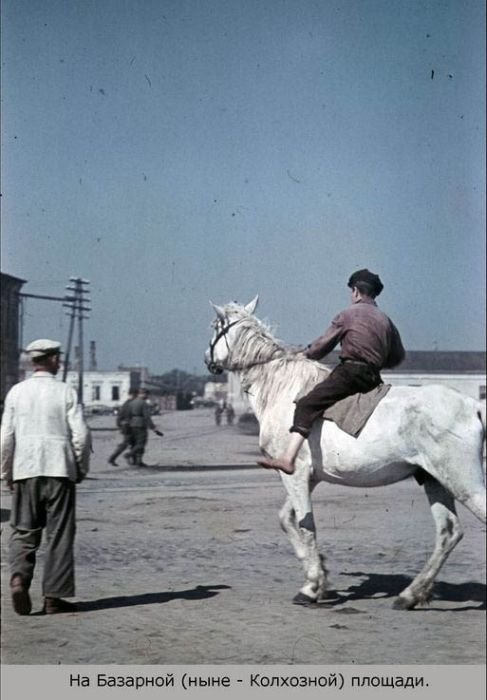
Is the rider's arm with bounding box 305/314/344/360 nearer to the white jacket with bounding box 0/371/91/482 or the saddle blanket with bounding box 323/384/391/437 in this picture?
the saddle blanket with bounding box 323/384/391/437

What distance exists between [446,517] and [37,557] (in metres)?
1.98

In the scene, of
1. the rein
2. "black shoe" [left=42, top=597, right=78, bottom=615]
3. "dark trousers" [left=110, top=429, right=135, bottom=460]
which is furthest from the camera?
"dark trousers" [left=110, top=429, right=135, bottom=460]

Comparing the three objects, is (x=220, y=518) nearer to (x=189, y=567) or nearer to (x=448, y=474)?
(x=189, y=567)

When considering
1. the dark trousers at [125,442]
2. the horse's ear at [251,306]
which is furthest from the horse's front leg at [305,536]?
the dark trousers at [125,442]

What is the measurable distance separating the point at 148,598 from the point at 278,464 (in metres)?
1.08

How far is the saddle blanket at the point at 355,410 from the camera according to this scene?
487 cm

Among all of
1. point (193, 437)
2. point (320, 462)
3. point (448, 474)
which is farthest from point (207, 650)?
point (193, 437)

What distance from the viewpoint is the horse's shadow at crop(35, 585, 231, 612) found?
5.27 metres

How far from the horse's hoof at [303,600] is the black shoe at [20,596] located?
1.28 meters

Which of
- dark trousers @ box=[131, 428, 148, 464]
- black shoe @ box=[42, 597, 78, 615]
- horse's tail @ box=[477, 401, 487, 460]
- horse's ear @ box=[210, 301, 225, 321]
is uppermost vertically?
horse's ear @ box=[210, 301, 225, 321]

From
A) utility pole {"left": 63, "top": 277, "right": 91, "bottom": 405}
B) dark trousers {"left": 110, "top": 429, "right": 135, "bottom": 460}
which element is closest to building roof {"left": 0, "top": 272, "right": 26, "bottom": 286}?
utility pole {"left": 63, "top": 277, "right": 91, "bottom": 405}

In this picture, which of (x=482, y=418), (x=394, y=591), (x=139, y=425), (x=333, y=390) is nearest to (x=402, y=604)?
(x=394, y=591)
